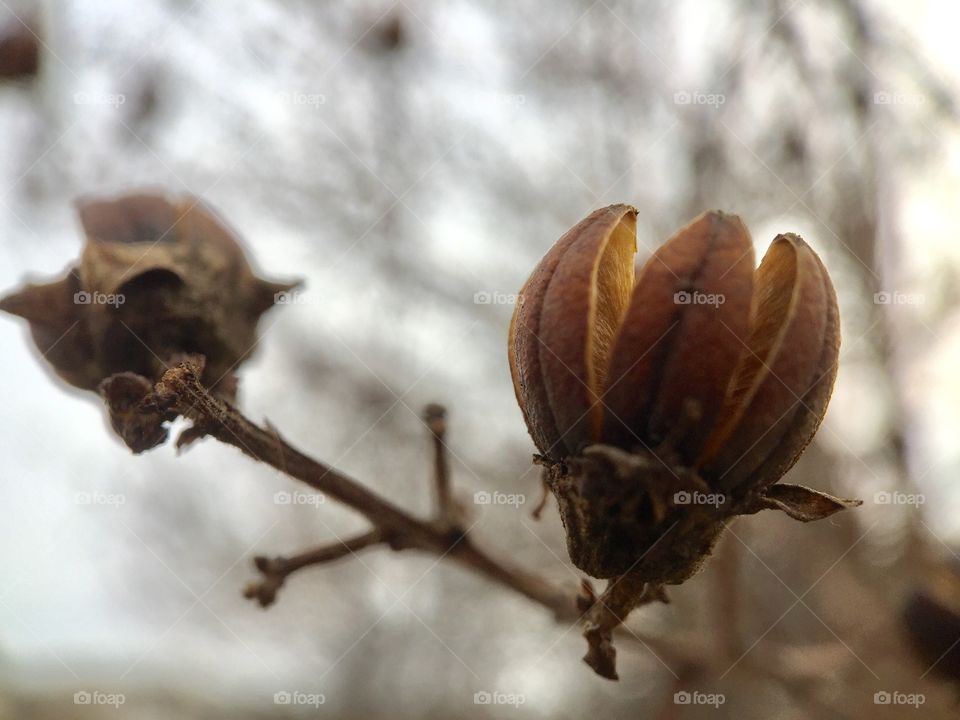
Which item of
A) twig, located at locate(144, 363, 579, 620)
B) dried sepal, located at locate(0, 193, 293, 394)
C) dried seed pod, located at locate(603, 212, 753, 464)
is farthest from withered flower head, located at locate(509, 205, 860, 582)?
dried sepal, located at locate(0, 193, 293, 394)

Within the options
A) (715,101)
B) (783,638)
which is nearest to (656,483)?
(783,638)

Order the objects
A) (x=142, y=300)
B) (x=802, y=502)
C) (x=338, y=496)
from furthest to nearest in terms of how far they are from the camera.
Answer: (x=142, y=300), (x=338, y=496), (x=802, y=502)

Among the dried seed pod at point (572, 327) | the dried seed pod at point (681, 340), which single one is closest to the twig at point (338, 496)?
the dried seed pod at point (572, 327)

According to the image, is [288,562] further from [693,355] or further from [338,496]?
[693,355]

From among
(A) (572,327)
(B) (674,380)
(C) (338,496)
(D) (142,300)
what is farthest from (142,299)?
(B) (674,380)

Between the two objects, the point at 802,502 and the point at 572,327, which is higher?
the point at 572,327

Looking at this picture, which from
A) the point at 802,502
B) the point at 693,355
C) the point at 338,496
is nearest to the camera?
the point at 693,355

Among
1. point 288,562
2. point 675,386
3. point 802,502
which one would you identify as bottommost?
point 288,562

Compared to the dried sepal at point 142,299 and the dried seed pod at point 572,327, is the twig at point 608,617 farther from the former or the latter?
the dried sepal at point 142,299
